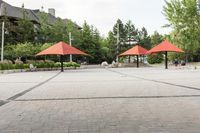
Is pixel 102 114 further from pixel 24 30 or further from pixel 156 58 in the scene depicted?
pixel 156 58

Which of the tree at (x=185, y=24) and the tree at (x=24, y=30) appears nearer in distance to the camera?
the tree at (x=185, y=24)

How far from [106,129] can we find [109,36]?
79.1 metres

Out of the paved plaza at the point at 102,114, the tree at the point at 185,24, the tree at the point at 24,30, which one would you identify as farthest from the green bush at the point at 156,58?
the paved plaza at the point at 102,114

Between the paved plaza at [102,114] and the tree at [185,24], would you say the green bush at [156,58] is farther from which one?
the paved plaza at [102,114]

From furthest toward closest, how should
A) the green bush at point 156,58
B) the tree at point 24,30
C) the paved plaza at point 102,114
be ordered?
the green bush at point 156,58 < the tree at point 24,30 < the paved plaza at point 102,114

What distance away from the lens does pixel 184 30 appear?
61.4m

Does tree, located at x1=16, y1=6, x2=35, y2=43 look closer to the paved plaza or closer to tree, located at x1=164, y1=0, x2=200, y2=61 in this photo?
tree, located at x1=164, y1=0, x2=200, y2=61

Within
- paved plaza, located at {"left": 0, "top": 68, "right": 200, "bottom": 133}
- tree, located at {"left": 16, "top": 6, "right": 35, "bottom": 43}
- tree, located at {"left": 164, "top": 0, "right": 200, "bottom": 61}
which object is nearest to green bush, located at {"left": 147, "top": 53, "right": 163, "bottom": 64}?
tree, located at {"left": 164, "top": 0, "right": 200, "bottom": 61}

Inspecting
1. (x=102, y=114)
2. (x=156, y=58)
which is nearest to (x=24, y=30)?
(x=156, y=58)

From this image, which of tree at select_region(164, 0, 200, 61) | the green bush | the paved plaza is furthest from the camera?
the green bush

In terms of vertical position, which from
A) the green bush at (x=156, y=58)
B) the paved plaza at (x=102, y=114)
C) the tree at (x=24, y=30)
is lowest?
the paved plaza at (x=102, y=114)

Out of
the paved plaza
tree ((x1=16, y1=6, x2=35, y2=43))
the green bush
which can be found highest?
tree ((x1=16, y1=6, x2=35, y2=43))

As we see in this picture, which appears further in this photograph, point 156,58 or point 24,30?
point 156,58

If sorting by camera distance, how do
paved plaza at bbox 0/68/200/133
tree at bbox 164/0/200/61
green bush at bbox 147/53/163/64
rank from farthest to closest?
green bush at bbox 147/53/163/64
tree at bbox 164/0/200/61
paved plaza at bbox 0/68/200/133
